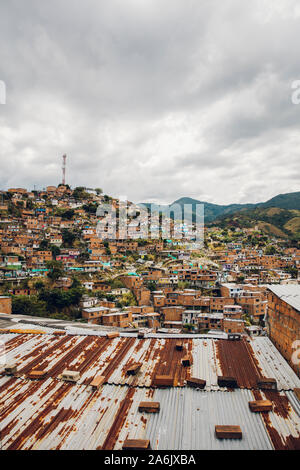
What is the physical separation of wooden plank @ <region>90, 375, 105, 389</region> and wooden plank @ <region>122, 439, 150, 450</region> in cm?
178

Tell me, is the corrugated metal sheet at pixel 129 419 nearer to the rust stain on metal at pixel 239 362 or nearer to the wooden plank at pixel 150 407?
the wooden plank at pixel 150 407

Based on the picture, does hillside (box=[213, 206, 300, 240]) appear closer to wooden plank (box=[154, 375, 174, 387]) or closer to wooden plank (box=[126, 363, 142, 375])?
wooden plank (box=[126, 363, 142, 375])

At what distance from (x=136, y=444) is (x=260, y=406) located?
2.55 meters

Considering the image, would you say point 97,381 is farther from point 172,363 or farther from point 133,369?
point 172,363

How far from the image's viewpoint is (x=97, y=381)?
6016mm

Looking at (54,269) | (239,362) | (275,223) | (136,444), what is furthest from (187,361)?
(275,223)

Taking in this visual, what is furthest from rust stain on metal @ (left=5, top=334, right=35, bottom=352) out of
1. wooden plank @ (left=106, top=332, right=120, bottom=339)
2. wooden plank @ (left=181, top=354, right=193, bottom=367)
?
wooden plank @ (left=181, top=354, right=193, bottom=367)

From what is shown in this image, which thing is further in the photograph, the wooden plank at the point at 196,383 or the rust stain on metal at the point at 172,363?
the rust stain on metal at the point at 172,363

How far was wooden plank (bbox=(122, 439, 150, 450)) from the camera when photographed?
4.14 m

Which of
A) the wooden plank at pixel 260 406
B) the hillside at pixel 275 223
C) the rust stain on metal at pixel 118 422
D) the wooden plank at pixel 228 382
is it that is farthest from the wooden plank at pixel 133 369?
the hillside at pixel 275 223

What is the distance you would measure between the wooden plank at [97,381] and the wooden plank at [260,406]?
129 inches

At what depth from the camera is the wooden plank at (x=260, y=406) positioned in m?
5.04
